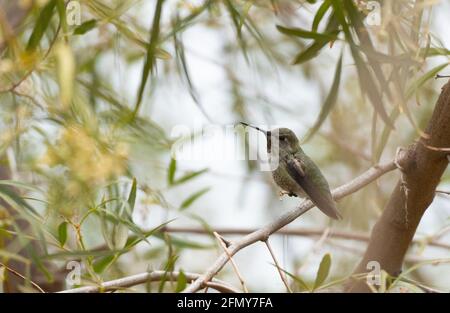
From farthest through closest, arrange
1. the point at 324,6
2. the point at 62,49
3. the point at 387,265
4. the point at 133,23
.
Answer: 1. the point at 133,23
2. the point at 387,265
3. the point at 324,6
4. the point at 62,49

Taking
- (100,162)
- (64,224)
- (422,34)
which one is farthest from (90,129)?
(422,34)

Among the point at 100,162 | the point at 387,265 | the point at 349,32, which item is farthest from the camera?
the point at 387,265

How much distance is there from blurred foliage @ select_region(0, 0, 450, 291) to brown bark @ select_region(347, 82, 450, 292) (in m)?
0.06

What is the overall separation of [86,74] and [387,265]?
3.98ft

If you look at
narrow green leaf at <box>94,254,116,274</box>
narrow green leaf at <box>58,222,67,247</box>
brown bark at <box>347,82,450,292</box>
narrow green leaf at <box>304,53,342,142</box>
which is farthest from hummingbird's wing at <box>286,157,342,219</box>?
narrow green leaf at <box>58,222,67,247</box>

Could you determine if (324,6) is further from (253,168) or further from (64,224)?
(253,168)

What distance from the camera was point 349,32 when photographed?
140 cm

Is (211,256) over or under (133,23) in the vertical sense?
under

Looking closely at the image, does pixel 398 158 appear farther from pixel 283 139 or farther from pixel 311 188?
pixel 283 139

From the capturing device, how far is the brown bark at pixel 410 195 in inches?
60.9

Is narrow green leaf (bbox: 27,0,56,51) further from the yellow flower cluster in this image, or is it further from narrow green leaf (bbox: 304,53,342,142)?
narrow green leaf (bbox: 304,53,342,142)

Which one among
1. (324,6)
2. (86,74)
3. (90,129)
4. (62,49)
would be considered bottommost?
(62,49)

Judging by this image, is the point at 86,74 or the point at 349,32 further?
the point at 86,74

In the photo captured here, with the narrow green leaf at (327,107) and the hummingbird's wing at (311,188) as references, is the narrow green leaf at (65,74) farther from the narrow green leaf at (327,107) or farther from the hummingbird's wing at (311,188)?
the hummingbird's wing at (311,188)
